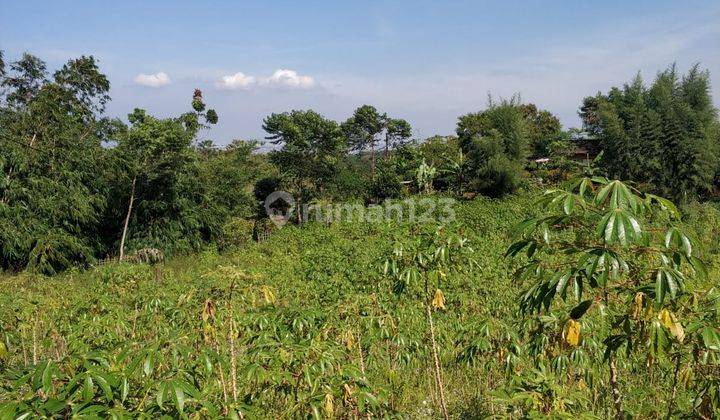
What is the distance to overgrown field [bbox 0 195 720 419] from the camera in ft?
4.23

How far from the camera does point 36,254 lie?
798 cm

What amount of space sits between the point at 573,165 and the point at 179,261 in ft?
34.5

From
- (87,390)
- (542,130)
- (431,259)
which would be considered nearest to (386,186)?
(542,130)

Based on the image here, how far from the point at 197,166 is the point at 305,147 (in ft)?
9.84

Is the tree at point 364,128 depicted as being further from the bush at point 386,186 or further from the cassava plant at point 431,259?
the cassava plant at point 431,259

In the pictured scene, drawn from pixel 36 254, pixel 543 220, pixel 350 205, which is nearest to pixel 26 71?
pixel 36 254

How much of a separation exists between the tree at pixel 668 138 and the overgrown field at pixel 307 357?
4.97m

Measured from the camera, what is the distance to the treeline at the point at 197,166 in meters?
8.36

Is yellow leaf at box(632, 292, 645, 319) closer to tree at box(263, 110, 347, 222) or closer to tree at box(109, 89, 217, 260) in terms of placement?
tree at box(109, 89, 217, 260)

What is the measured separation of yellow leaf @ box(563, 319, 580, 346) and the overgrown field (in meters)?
0.08

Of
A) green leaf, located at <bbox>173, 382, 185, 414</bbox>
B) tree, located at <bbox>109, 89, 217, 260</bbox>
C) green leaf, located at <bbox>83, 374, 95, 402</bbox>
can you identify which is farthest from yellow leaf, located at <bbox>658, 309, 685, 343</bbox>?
tree, located at <bbox>109, 89, 217, 260</bbox>

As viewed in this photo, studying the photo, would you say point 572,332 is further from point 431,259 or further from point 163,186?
point 163,186

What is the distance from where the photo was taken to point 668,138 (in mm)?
10148

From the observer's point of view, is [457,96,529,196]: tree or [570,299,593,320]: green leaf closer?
[570,299,593,320]: green leaf
